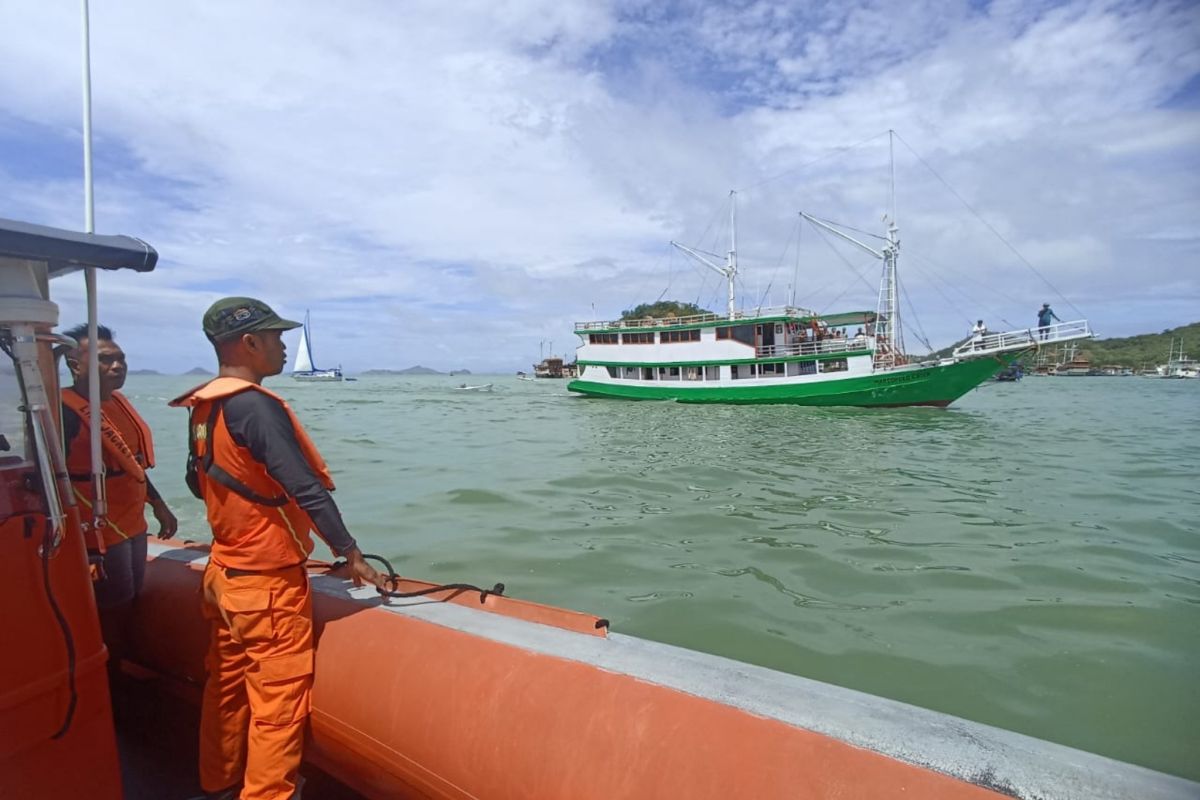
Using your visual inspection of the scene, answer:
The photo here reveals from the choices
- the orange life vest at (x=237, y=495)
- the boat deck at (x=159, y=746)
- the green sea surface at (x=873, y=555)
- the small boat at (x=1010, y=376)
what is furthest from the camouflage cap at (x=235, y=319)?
the small boat at (x=1010, y=376)

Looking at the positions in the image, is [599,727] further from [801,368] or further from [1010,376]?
[1010,376]

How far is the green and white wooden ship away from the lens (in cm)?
2830

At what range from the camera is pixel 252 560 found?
7.58 feet

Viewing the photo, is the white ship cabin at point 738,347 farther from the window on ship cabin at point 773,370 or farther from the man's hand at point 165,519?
the man's hand at point 165,519

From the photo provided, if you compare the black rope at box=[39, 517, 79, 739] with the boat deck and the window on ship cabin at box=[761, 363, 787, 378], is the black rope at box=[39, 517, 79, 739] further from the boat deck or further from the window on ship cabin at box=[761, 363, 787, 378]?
the window on ship cabin at box=[761, 363, 787, 378]

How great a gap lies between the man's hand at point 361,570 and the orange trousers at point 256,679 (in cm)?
22

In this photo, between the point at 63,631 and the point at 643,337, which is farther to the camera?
the point at 643,337

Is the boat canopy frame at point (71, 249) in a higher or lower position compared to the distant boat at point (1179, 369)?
higher

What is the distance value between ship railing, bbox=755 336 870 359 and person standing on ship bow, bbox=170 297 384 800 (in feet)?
100

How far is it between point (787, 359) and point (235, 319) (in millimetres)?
30721

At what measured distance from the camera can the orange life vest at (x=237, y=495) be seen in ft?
7.50

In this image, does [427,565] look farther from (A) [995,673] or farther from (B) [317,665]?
(A) [995,673]

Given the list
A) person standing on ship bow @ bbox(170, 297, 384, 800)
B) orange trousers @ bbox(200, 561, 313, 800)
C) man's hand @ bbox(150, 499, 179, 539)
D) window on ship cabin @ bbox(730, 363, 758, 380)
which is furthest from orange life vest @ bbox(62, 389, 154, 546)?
window on ship cabin @ bbox(730, 363, 758, 380)

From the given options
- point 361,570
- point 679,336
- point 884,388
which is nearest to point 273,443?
point 361,570
